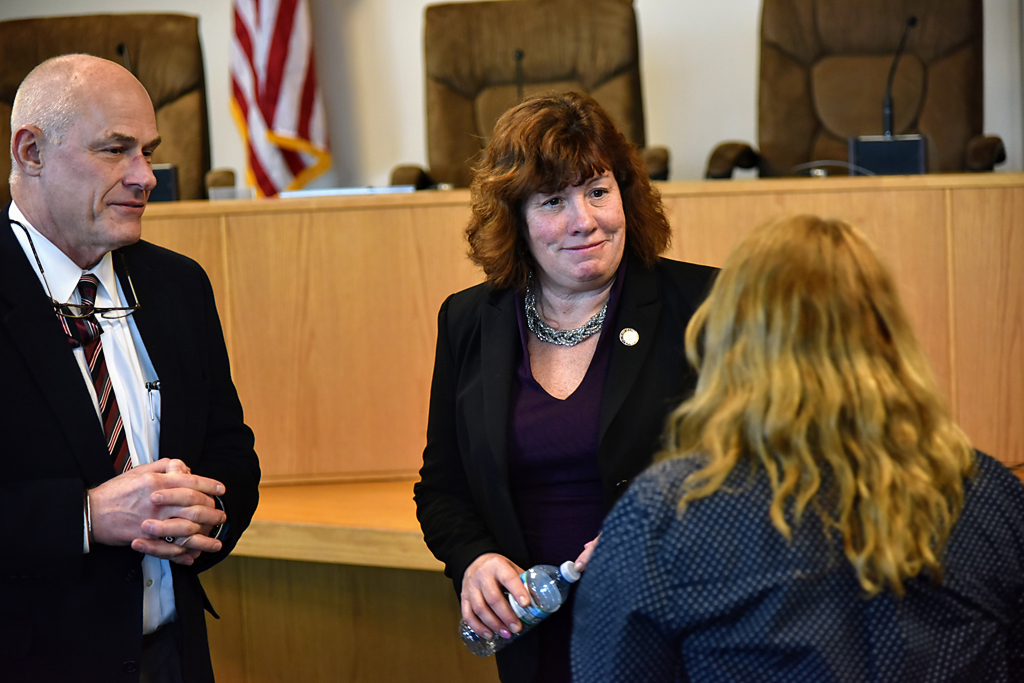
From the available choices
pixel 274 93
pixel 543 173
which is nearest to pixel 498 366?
pixel 543 173

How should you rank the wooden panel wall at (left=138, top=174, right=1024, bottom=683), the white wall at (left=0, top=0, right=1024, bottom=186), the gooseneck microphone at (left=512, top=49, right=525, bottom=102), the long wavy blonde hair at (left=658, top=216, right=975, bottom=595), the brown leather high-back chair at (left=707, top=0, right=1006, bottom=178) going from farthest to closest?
1. the white wall at (left=0, top=0, right=1024, bottom=186)
2. the gooseneck microphone at (left=512, top=49, right=525, bottom=102)
3. the brown leather high-back chair at (left=707, top=0, right=1006, bottom=178)
4. the wooden panel wall at (left=138, top=174, right=1024, bottom=683)
5. the long wavy blonde hair at (left=658, top=216, right=975, bottom=595)

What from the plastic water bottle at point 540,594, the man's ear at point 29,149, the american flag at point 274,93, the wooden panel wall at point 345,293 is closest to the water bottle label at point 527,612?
the plastic water bottle at point 540,594

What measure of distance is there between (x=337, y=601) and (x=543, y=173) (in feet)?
4.50

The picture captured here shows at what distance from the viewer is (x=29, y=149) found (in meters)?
1.47

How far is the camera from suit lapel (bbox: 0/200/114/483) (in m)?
1.39

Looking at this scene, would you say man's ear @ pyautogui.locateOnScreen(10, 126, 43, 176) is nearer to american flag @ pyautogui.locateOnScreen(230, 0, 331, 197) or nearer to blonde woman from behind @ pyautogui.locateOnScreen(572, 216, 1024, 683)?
blonde woman from behind @ pyautogui.locateOnScreen(572, 216, 1024, 683)

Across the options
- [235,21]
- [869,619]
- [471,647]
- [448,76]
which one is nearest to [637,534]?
[869,619]

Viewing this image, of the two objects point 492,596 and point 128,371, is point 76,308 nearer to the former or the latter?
point 128,371

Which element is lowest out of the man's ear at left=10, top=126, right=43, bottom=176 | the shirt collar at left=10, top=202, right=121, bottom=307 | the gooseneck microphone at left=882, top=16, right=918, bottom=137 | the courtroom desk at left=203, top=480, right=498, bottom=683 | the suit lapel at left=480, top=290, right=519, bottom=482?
the courtroom desk at left=203, top=480, right=498, bottom=683

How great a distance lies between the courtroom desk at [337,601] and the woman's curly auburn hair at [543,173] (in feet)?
2.98

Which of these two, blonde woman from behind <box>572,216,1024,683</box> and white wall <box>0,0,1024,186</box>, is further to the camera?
white wall <box>0,0,1024,186</box>

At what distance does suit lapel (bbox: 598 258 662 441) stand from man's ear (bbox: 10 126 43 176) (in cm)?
86

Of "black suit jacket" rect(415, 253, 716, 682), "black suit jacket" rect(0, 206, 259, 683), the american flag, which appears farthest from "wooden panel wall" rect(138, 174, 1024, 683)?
the american flag

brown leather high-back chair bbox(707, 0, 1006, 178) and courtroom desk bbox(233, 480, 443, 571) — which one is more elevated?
brown leather high-back chair bbox(707, 0, 1006, 178)
